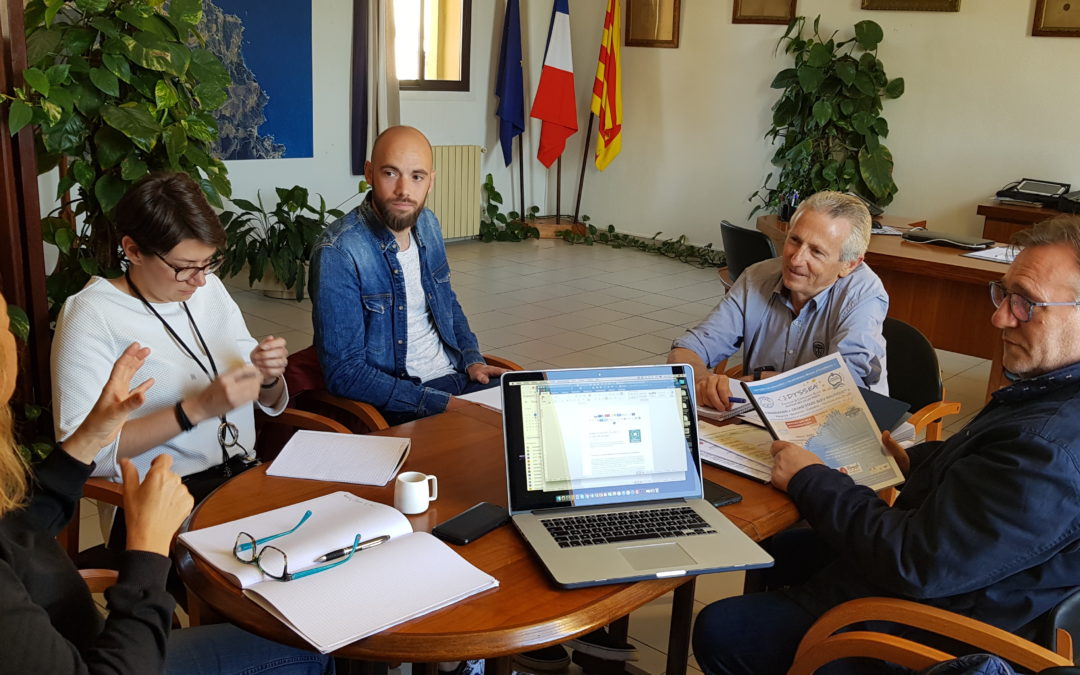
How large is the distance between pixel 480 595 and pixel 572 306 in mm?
5069

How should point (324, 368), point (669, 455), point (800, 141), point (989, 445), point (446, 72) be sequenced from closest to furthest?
point (989, 445), point (669, 455), point (324, 368), point (800, 141), point (446, 72)

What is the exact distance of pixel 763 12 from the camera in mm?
7430

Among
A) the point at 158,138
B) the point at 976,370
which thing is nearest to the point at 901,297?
the point at 976,370

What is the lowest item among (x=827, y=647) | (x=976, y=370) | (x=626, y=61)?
(x=976, y=370)

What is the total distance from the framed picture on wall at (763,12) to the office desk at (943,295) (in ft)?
12.1

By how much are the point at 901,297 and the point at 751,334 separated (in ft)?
5.38

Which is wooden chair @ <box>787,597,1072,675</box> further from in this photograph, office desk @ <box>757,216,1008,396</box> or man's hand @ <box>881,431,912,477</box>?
office desk @ <box>757,216,1008,396</box>

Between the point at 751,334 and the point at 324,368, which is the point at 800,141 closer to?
the point at 751,334

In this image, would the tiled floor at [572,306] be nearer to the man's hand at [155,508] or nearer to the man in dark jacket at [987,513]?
the man in dark jacket at [987,513]

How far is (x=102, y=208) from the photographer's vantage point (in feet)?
9.37

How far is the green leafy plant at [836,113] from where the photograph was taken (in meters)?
6.79

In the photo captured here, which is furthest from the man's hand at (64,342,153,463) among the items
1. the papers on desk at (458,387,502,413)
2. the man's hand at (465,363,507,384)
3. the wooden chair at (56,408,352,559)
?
the man's hand at (465,363,507,384)

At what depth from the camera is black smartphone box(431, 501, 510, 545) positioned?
5.27 ft

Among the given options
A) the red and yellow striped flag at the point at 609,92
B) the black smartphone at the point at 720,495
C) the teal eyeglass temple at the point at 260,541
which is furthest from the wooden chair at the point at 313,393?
the red and yellow striped flag at the point at 609,92
